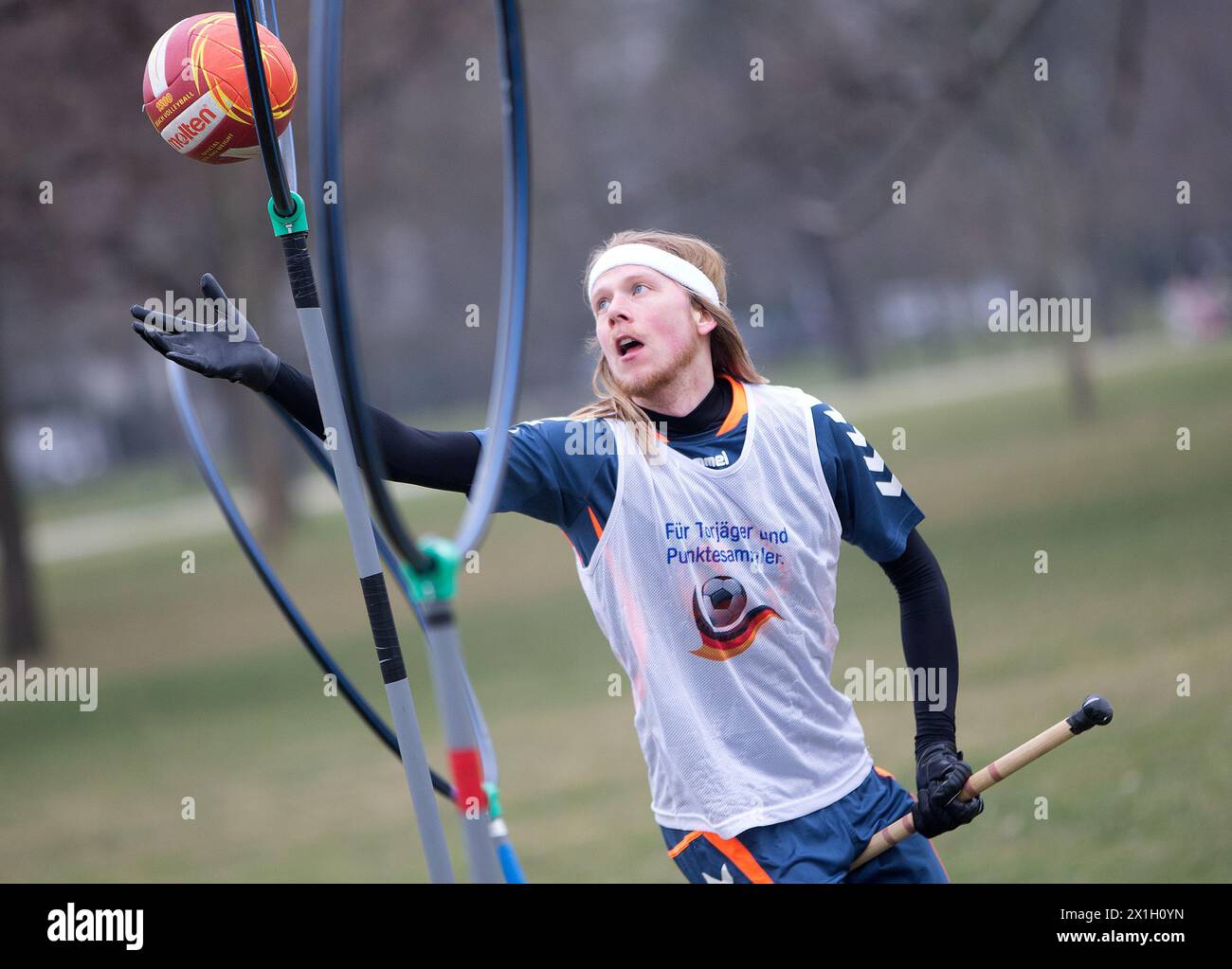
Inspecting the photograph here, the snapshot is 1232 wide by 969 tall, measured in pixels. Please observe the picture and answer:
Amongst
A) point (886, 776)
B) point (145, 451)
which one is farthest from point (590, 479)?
point (145, 451)

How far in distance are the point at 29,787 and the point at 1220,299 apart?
3485 centimetres

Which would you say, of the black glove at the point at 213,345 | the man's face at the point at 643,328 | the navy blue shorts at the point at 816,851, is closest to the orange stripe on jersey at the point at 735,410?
the man's face at the point at 643,328

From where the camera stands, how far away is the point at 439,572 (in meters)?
2.61

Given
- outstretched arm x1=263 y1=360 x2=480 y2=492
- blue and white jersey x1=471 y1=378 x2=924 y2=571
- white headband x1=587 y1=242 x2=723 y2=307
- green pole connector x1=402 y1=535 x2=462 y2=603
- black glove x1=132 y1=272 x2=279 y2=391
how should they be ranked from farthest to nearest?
white headband x1=587 y1=242 x2=723 y2=307, blue and white jersey x1=471 y1=378 x2=924 y2=571, outstretched arm x1=263 y1=360 x2=480 y2=492, black glove x1=132 y1=272 x2=279 y2=391, green pole connector x1=402 y1=535 x2=462 y2=603

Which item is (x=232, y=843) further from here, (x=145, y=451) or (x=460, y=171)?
(x=145, y=451)

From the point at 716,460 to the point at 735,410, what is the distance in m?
0.19

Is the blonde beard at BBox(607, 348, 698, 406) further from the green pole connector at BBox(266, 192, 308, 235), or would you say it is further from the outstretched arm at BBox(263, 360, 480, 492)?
the green pole connector at BBox(266, 192, 308, 235)

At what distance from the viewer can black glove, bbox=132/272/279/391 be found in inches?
136

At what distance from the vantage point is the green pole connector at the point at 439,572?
8.51 ft

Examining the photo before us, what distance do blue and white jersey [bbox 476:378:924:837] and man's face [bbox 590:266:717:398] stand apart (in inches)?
6.3

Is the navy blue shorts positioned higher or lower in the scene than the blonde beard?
lower
